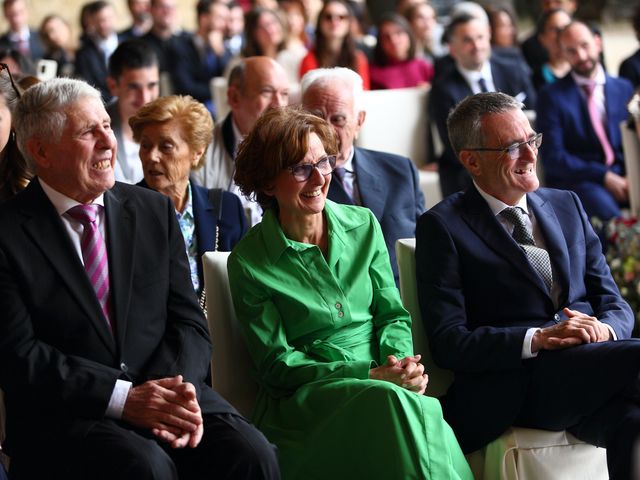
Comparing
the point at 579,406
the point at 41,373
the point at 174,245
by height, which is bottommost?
the point at 579,406

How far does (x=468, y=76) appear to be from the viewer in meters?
6.42

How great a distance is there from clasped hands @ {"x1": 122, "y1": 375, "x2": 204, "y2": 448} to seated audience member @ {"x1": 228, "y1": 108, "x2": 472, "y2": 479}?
329mm

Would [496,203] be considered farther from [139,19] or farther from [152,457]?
[139,19]

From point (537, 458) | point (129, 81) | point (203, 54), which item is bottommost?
point (537, 458)

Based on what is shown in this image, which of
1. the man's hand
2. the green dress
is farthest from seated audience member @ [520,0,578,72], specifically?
the green dress

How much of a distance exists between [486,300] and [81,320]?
3.61 ft

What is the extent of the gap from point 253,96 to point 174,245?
202 cm

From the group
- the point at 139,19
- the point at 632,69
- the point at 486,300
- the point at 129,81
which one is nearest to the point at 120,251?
the point at 486,300

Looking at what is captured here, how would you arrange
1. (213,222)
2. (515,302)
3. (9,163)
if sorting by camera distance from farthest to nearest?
(213,222) < (9,163) < (515,302)

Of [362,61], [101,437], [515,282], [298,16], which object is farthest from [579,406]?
[298,16]

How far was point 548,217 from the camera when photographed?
10.5ft

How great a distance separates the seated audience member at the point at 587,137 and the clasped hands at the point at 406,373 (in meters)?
3.13

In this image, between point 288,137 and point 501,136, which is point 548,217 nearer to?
point 501,136

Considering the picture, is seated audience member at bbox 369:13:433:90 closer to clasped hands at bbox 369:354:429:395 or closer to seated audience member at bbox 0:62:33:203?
seated audience member at bbox 0:62:33:203
